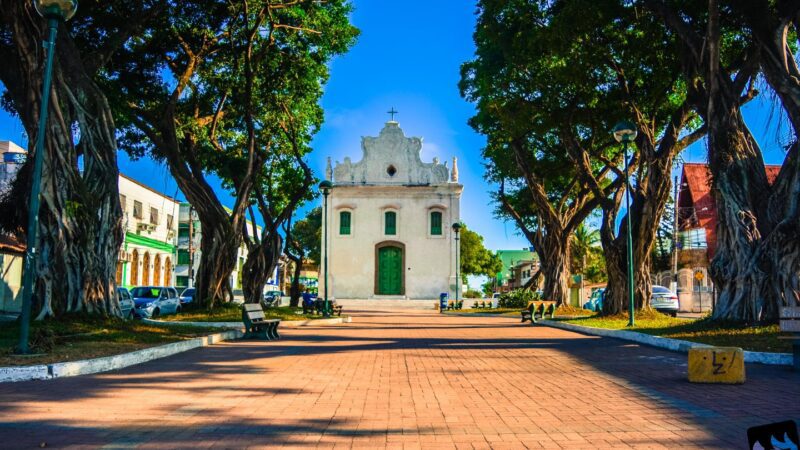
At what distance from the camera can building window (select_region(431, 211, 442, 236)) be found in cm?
4122

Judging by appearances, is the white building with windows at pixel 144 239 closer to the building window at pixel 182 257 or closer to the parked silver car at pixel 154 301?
the building window at pixel 182 257

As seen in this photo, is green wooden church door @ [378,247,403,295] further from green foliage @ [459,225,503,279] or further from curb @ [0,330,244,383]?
curb @ [0,330,244,383]

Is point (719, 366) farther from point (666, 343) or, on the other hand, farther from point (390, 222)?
point (390, 222)

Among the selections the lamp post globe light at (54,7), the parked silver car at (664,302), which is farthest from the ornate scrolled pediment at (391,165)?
the lamp post globe light at (54,7)

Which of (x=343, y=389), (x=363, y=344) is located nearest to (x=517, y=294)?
(x=363, y=344)

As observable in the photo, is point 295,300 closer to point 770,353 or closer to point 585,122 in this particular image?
point 585,122

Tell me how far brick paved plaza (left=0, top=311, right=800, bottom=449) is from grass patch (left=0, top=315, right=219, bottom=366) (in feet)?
2.62

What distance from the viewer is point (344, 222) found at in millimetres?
41594

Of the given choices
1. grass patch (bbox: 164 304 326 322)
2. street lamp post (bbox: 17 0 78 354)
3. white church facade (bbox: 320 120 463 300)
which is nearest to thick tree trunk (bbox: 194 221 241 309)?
grass patch (bbox: 164 304 326 322)

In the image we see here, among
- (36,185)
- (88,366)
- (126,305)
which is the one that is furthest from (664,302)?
(36,185)

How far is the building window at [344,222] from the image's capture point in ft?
136

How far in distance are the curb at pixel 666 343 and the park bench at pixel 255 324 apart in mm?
7271

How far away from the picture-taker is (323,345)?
1274cm

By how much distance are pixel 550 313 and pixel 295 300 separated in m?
13.1
